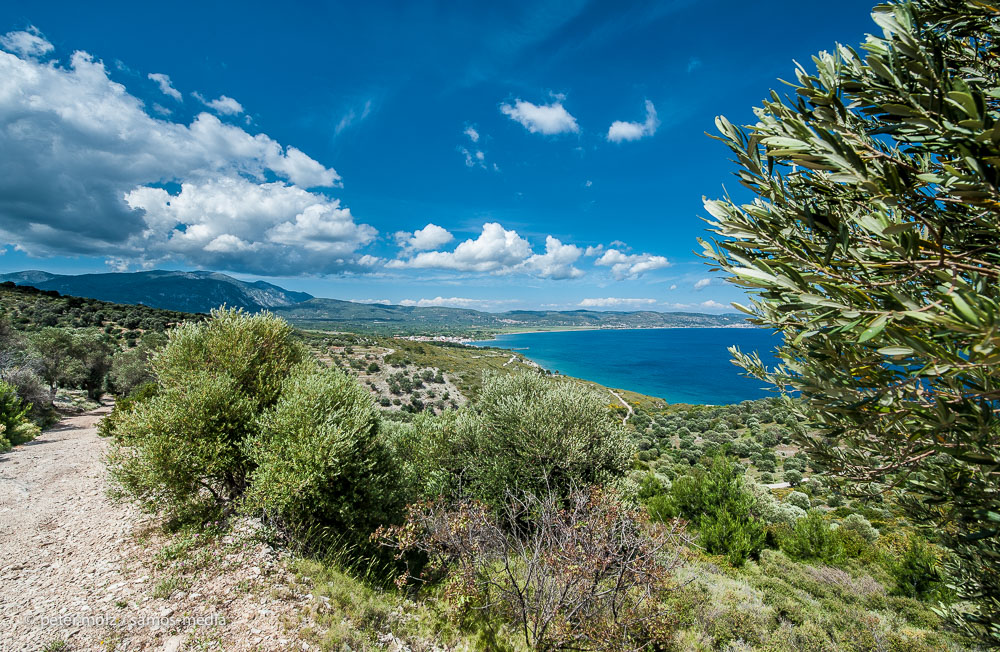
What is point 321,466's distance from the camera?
8039 mm

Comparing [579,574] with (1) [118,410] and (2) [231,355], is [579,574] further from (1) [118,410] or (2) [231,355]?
(1) [118,410]

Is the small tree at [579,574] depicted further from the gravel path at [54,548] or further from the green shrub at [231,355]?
the green shrub at [231,355]

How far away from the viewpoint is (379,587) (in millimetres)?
8273

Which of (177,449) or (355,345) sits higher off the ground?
(177,449)

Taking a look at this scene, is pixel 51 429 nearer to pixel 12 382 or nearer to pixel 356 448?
pixel 12 382

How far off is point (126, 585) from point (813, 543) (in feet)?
64.1

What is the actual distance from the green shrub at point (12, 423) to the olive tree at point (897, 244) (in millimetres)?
24292

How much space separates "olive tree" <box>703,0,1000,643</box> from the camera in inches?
73.5

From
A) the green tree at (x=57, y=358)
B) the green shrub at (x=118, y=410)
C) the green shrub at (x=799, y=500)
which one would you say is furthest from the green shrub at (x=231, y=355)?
the green shrub at (x=799, y=500)

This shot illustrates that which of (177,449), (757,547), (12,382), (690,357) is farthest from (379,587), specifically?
(690,357)

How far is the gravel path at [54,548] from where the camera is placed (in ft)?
17.9

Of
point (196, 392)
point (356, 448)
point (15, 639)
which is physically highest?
point (196, 392)

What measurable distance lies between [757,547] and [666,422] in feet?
115

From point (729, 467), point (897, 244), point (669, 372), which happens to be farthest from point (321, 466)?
point (669, 372)
